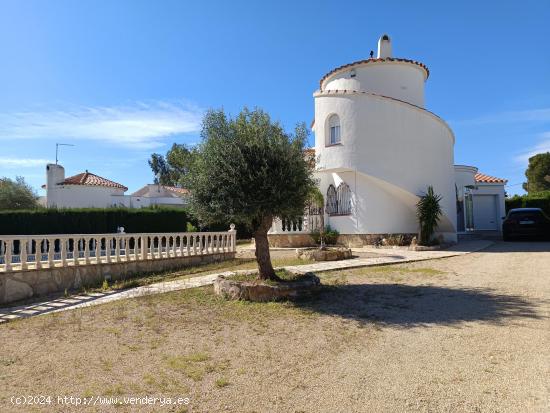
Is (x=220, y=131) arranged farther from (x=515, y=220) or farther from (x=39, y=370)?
(x=515, y=220)

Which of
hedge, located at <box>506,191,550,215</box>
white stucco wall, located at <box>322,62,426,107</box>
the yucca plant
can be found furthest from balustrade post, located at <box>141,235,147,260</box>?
hedge, located at <box>506,191,550,215</box>

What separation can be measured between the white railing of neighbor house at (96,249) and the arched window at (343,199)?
4.80 meters

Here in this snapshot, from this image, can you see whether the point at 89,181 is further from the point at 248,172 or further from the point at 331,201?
the point at 248,172

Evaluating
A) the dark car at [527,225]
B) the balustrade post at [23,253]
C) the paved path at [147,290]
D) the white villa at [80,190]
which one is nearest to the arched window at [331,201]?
the paved path at [147,290]

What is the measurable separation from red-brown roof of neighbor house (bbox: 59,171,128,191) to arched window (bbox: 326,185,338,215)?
20.0 meters

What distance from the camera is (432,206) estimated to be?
15.1m

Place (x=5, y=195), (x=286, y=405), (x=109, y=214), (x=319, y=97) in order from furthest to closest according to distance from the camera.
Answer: (x=5, y=195) → (x=109, y=214) → (x=319, y=97) → (x=286, y=405)

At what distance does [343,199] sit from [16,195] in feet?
81.0

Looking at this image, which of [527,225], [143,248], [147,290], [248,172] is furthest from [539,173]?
[147,290]

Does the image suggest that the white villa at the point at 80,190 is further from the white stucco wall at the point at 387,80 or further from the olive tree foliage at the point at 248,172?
the olive tree foliage at the point at 248,172

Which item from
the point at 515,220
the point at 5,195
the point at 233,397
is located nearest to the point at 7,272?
the point at 233,397

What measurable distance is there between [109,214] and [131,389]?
734 inches

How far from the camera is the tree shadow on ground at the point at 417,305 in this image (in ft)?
18.8

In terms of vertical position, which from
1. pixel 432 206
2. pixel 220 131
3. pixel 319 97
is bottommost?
pixel 432 206
